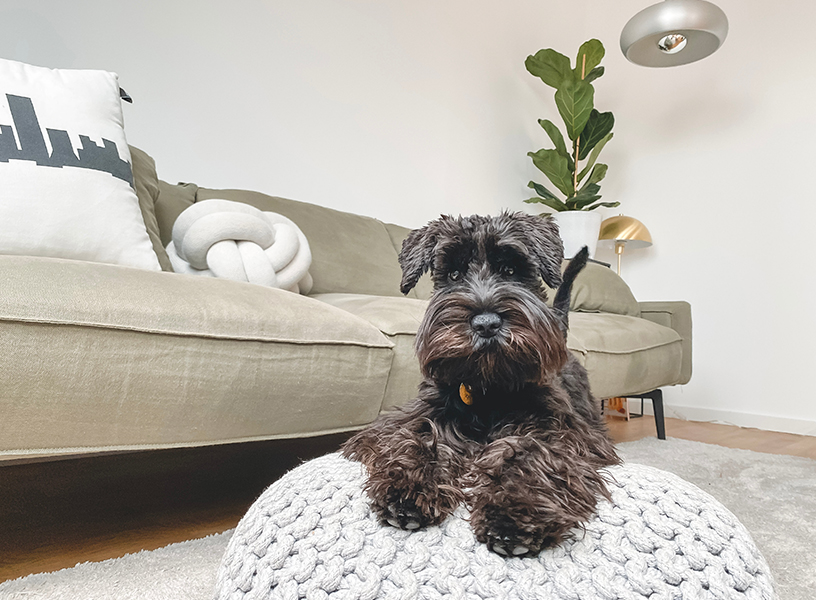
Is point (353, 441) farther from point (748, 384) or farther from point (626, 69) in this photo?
point (626, 69)

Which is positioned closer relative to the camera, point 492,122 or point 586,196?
point 586,196

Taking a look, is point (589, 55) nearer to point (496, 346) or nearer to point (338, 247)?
point (338, 247)

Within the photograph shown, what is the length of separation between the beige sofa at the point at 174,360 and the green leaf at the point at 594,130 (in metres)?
2.95

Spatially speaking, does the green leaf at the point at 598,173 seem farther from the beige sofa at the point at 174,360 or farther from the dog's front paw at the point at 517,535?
the dog's front paw at the point at 517,535

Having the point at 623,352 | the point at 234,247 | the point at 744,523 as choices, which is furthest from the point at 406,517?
the point at 623,352

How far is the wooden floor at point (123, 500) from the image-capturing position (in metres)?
1.19

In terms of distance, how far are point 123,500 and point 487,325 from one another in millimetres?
1370

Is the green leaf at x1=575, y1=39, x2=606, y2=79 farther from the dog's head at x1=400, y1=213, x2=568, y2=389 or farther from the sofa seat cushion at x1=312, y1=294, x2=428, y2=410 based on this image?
the dog's head at x1=400, y1=213, x2=568, y2=389

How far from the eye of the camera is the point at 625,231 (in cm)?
399

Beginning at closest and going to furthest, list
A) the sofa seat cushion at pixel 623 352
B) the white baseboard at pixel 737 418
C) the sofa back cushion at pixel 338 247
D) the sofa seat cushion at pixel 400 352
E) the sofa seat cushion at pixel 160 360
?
1. the sofa seat cushion at pixel 160 360
2. the sofa seat cushion at pixel 400 352
3. the sofa seat cushion at pixel 623 352
4. the sofa back cushion at pixel 338 247
5. the white baseboard at pixel 737 418

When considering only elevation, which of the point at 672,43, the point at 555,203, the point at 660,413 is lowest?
the point at 660,413

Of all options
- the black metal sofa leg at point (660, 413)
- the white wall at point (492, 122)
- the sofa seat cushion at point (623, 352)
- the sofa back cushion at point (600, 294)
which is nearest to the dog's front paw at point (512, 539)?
the sofa seat cushion at point (623, 352)

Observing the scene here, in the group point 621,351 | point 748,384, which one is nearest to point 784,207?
point 748,384

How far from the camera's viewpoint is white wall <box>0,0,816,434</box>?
2.47m
